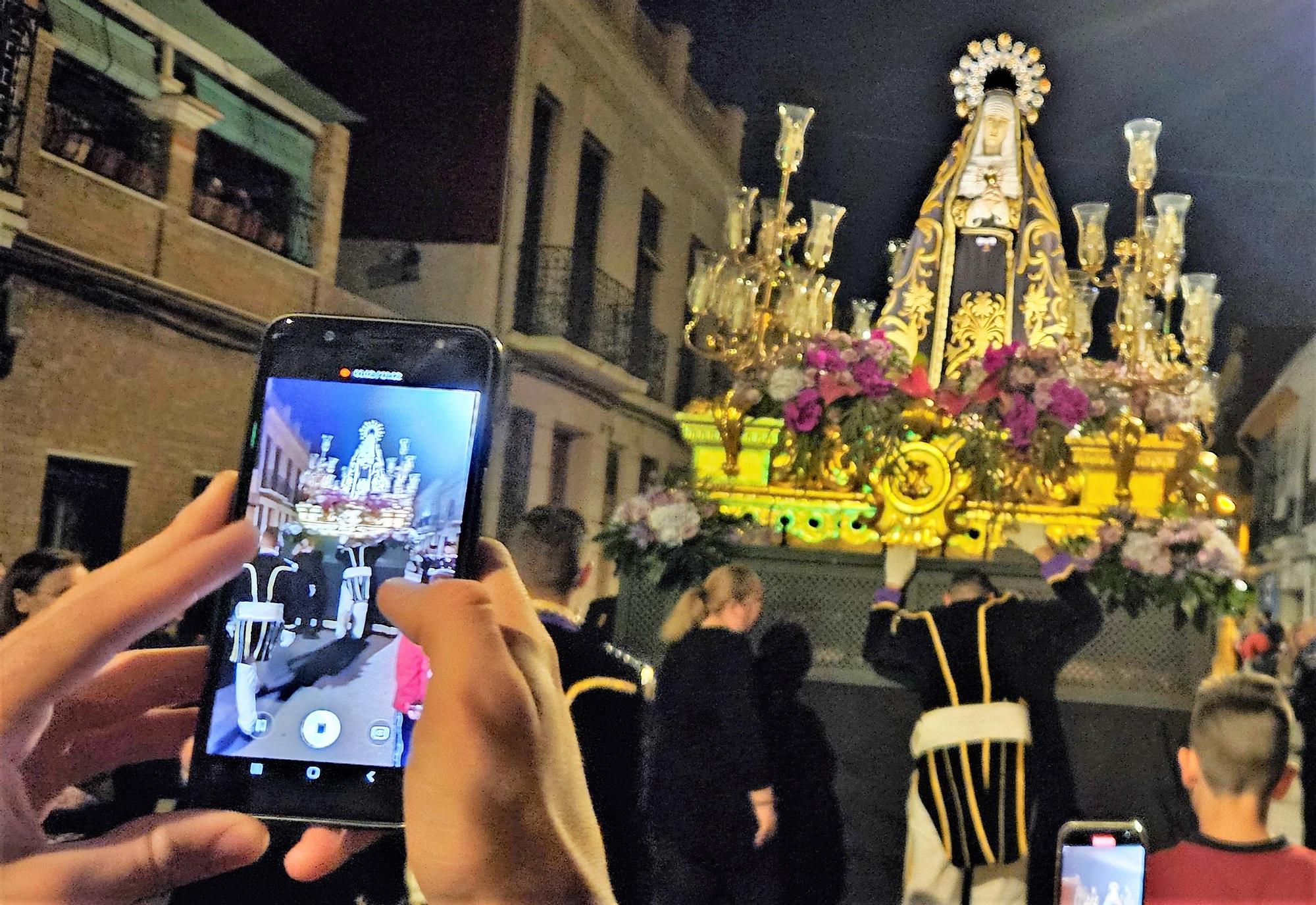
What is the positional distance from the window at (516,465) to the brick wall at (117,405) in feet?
1.38

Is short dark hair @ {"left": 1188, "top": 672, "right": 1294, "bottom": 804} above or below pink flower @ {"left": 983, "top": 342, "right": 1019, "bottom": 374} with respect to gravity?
below

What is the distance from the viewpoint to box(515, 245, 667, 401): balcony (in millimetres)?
1828

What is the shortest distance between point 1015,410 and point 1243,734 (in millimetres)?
1004

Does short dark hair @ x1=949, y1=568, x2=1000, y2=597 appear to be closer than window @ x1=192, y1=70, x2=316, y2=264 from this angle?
No

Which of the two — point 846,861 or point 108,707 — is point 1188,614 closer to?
point 846,861

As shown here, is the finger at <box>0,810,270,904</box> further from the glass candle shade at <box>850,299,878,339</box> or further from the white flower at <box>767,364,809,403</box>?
the glass candle shade at <box>850,299,878,339</box>

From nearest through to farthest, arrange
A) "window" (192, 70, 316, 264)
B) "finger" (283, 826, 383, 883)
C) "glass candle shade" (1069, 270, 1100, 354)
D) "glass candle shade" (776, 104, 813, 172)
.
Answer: "finger" (283, 826, 383, 883) → "window" (192, 70, 316, 264) → "glass candle shade" (776, 104, 813, 172) → "glass candle shade" (1069, 270, 1100, 354)

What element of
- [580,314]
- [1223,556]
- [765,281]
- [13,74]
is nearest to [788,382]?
[765,281]

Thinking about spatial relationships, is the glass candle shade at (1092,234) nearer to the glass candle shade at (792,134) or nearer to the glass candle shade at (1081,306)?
the glass candle shade at (1081,306)

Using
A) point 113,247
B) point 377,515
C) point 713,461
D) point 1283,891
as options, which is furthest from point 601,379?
point 377,515

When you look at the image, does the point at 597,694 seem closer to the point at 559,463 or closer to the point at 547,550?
the point at 547,550

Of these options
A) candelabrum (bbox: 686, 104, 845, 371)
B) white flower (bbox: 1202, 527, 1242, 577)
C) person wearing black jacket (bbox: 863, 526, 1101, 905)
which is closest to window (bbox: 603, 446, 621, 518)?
candelabrum (bbox: 686, 104, 845, 371)

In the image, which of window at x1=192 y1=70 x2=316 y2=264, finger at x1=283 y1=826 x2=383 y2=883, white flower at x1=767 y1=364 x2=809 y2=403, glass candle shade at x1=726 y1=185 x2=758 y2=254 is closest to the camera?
finger at x1=283 y1=826 x2=383 y2=883

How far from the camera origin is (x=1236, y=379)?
2455 mm
